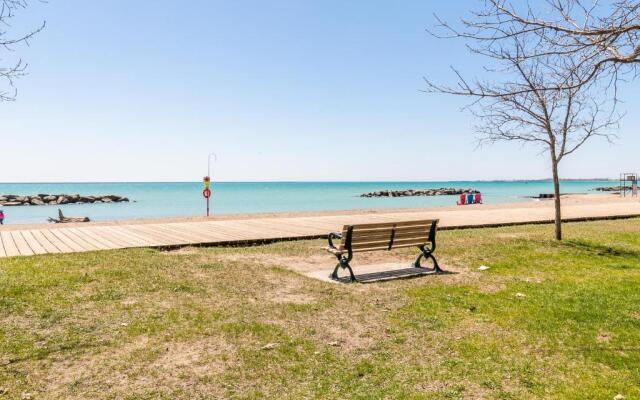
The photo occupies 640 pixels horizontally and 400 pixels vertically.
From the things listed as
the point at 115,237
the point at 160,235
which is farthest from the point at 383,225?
the point at 115,237

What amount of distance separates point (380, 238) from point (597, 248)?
6.38 metres

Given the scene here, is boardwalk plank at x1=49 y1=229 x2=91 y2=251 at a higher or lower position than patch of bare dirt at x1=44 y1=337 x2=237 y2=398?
higher

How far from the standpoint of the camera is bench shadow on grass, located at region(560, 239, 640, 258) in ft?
36.9

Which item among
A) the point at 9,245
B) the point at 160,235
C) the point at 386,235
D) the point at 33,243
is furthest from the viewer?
the point at 160,235

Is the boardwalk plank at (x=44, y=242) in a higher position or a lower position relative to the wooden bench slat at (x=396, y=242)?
lower

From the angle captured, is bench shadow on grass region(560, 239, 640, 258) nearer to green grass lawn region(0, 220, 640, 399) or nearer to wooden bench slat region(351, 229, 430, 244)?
green grass lawn region(0, 220, 640, 399)

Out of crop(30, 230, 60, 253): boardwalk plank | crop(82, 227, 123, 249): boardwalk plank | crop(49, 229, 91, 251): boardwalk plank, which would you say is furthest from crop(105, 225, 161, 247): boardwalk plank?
crop(30, 230, 60, 253): boardwalk plank

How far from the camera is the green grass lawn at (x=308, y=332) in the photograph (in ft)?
14.5

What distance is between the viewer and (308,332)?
19.4ft

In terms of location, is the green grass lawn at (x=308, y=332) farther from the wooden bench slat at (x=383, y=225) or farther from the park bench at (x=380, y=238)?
the wooden bench slat at (x=383, y=225)

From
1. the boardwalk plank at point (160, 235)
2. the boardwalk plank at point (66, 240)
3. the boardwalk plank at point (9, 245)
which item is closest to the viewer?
the boardwalk plank at point (9, 245)

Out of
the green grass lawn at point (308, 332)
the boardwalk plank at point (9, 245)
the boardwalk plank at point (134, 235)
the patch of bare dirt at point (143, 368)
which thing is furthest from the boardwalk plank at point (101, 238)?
the patch of bare dirt at point (143, 368)

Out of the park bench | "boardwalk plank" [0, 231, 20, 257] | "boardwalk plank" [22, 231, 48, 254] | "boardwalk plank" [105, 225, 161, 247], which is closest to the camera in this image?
the park bench

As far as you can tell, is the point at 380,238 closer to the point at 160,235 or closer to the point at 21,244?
the point at 160,235
